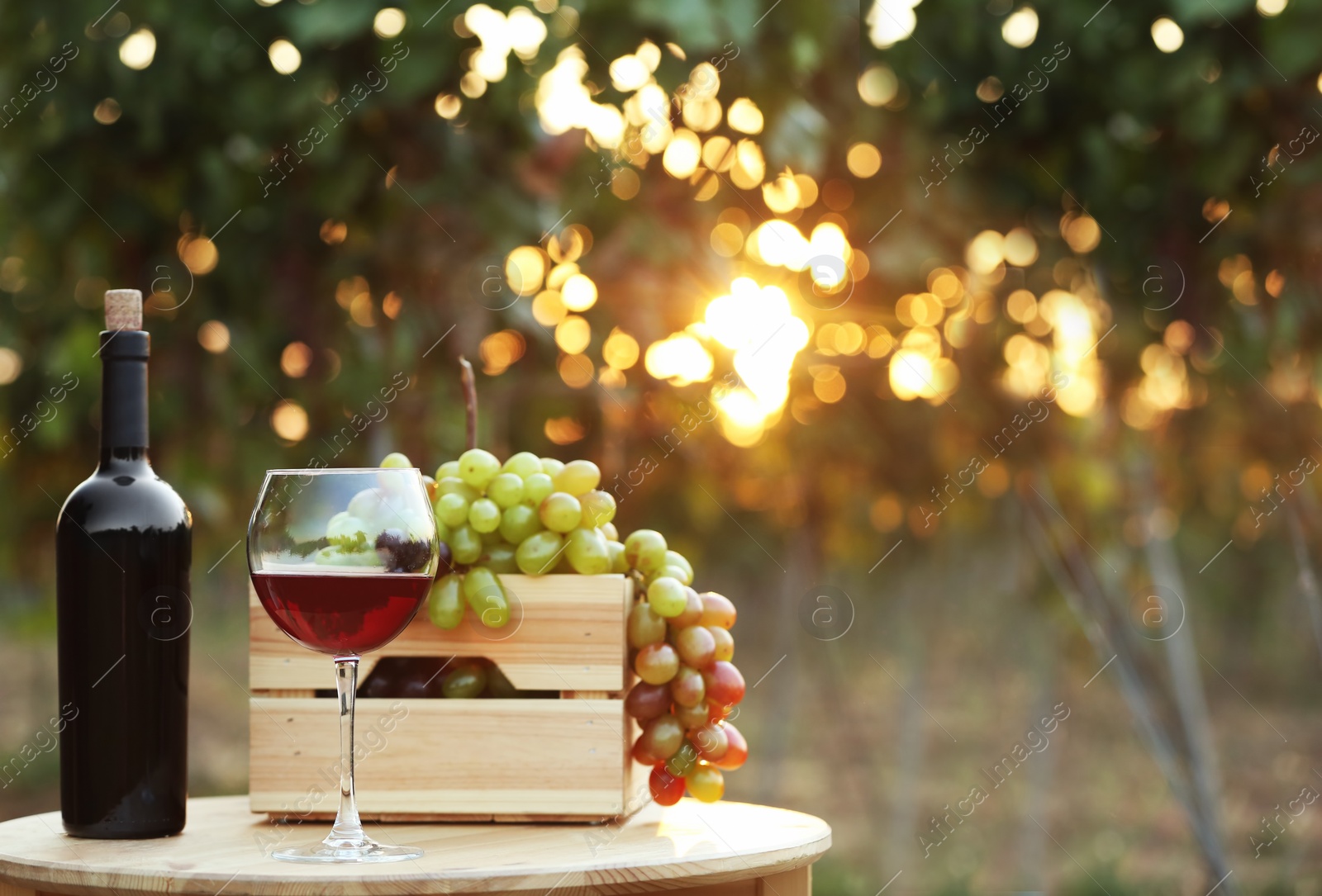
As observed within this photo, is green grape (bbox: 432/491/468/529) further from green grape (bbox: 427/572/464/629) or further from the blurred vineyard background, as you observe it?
the blurred vineyard background

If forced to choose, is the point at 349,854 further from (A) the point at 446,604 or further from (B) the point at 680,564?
(B) the point at 680,564

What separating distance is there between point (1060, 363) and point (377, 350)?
1585mm

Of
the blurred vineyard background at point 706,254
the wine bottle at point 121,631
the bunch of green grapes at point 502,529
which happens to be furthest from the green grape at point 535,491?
the blurred vineyard background at point 706,254

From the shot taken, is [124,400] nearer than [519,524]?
Yes

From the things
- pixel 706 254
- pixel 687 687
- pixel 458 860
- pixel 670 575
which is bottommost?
pixel 458 860

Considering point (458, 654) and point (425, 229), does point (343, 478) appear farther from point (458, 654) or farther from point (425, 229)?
point (425, 229)

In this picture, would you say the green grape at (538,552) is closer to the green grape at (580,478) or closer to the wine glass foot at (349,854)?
the green grape at (580,478)

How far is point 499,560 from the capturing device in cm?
130

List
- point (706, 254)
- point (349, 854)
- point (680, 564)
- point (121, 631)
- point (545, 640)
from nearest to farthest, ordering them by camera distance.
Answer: point (349, 854) → point (121, 631) → point (545, 640) → point (680, 564) → point (706, 254)

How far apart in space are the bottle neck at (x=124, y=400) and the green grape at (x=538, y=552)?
1.17 ft

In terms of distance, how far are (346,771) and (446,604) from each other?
0.24m

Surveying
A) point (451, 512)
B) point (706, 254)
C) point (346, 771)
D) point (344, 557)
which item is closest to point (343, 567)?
point (344, 557)

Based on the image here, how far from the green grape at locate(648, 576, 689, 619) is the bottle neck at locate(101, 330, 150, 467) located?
494 mm

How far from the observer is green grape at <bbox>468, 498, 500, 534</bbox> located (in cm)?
129
